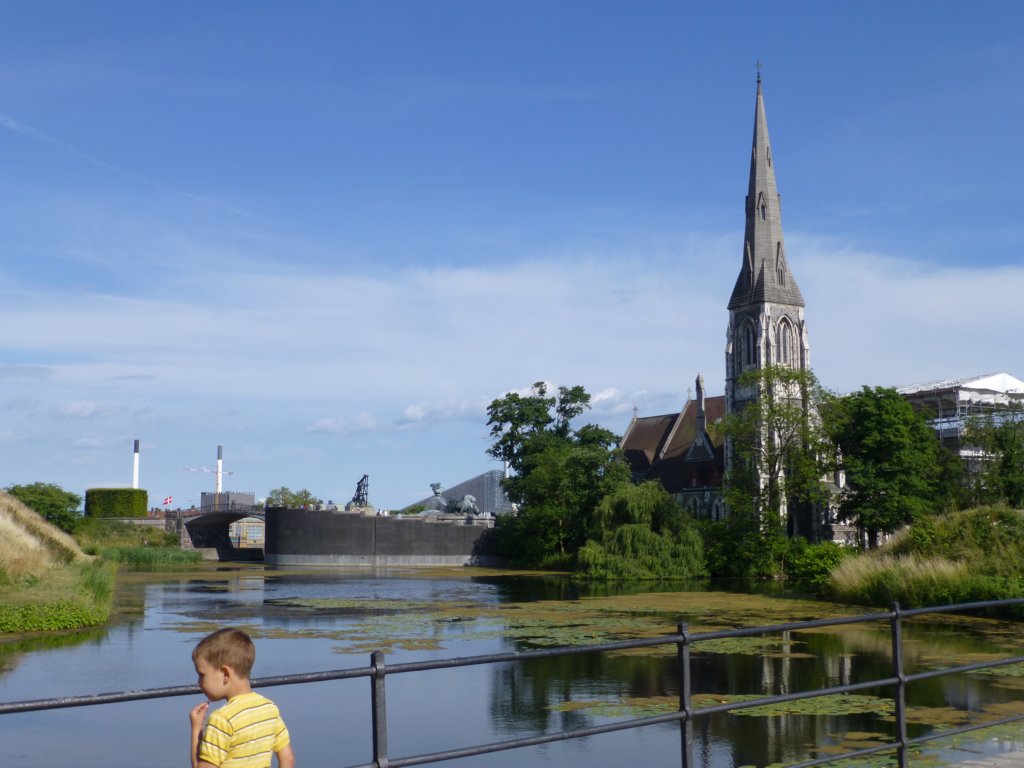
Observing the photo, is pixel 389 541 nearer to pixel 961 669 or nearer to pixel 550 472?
pixel 550 472

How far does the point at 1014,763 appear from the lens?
8234 mm

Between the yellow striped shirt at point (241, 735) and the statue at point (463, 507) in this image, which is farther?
the statue at point (463, 507)

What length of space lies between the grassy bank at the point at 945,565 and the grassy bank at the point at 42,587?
72.4ft

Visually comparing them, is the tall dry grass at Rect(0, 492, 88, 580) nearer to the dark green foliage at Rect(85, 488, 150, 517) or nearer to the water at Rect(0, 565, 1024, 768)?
the water at Rect(0, 565, 1024, 768)

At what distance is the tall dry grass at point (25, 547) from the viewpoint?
1174 inches

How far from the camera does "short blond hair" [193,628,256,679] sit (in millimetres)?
4422

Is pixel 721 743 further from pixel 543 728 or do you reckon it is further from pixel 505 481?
pixel 505 481

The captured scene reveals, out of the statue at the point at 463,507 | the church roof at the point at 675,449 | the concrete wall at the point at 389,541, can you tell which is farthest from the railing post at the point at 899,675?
the statue at the point at 463,507

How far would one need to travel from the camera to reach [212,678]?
4438 mm

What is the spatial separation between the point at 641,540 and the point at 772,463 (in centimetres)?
979

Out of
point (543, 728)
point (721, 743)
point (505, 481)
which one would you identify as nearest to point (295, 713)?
point (543, 728)

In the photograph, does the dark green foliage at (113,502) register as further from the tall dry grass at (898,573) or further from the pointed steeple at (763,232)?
the tall dry grass at (898,573)

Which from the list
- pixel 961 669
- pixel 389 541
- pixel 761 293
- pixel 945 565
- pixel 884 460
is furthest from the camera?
pixel 761 293

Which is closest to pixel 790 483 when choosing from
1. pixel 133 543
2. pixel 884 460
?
pixel 884 460
